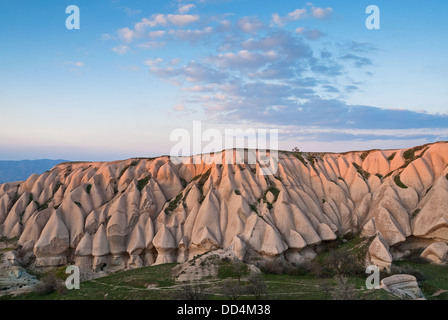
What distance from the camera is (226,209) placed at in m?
45.1

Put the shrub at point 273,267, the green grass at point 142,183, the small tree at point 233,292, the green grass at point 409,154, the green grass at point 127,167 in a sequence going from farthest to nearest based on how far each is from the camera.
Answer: the green grass at point 127,167 < the green grass at point 409,154 < the green grass at point 142,183 < the shrub at point 273,267 < the small tree at point 233,292

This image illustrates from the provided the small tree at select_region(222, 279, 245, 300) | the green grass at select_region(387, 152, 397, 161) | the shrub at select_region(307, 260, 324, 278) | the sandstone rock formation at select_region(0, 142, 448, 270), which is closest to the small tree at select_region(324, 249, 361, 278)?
the shrub at select_region(307, 260, 324, 278)

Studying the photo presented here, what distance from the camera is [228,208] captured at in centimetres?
4522

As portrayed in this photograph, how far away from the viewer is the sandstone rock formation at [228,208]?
40656 millimetres

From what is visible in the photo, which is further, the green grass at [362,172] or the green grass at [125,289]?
the green grass at [362,172]

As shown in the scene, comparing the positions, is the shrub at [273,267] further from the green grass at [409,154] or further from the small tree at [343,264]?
the green grass at [409,154]

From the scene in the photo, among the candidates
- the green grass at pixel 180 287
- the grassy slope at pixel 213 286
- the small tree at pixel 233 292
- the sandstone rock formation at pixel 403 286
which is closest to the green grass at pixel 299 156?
the grassy slope at pixel 213 286

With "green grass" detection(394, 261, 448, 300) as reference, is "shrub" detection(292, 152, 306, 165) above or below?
above

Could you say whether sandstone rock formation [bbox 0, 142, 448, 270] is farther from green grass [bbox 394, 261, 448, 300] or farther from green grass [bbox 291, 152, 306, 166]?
green grass [bbox 394, 261, 448, 300]

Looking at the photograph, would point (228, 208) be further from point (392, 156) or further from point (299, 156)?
point (392, 156)

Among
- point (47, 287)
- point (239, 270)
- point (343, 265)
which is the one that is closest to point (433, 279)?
point (343, 265)

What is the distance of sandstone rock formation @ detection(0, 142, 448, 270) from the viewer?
4066 cm
